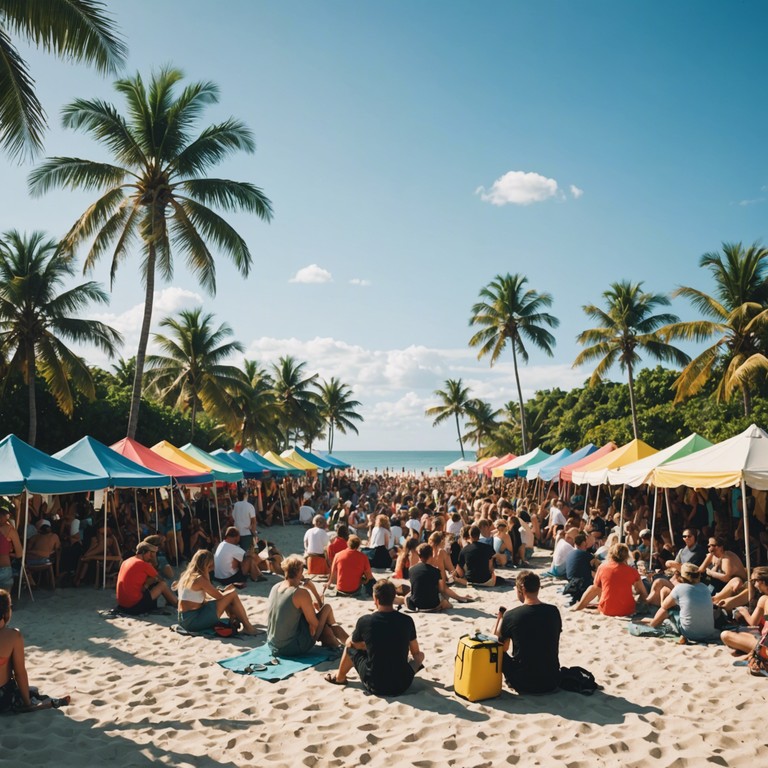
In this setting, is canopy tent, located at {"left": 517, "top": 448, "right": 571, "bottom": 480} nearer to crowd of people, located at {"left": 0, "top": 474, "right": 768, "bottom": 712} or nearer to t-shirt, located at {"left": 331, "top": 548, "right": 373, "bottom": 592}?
crowd of people, located at {"left": 0, "top": 474, "right": 768, "bottom": 712}

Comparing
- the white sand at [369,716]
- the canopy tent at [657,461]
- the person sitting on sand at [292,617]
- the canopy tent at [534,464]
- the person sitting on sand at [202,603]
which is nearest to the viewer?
the white sand at [369,716]

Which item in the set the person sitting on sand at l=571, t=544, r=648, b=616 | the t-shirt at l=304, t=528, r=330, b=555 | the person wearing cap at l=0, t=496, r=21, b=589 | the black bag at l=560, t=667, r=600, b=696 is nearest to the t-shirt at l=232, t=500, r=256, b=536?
the t-shirt at l=304, t=528, r=330, b=555

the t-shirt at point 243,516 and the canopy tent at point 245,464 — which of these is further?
the canopy tent at point 245,464

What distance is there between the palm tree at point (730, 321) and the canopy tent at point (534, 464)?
21.7 feet

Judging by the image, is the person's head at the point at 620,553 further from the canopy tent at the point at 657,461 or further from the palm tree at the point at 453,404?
the palm tree at the point at 453,404

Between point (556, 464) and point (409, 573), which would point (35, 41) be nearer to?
point (409, 573)

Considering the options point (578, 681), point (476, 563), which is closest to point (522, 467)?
point (476, 563)

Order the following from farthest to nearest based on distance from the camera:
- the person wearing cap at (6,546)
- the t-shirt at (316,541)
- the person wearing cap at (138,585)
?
the t-shirt at (316,541)
the person wearing cap at (6,546)
the person wearing cap at (138,585)

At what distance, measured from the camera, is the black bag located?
536 cm

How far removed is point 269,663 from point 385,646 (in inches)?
61.7

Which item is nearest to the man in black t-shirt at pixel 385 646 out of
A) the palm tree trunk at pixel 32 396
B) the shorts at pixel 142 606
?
the shorts at pixel 142 606

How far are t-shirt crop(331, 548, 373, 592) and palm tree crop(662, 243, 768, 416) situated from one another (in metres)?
17.7

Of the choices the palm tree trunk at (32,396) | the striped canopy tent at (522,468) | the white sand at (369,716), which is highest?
the palm tree trunk at (32,396)

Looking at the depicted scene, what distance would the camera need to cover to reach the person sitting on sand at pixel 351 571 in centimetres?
911
